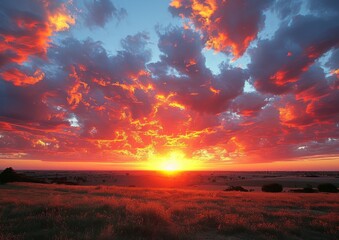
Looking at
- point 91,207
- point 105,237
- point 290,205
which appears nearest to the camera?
point 105,237

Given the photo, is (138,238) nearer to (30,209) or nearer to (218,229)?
(218,229)

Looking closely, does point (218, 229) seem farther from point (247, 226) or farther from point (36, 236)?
point (36, 236)

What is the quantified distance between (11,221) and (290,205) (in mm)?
21001

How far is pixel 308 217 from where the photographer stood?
17.3 meters

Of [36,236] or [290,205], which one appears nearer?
[36,236]

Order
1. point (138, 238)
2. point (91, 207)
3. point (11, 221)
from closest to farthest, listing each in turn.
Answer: point (138, 238) → point (11, 221) → point (91, 207)

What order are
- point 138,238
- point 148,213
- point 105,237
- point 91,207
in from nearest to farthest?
1. point 105,237
2. point 138,238
3. point 148,213
4. point 91,207

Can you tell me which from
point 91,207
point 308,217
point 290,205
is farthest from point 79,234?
point 290,205

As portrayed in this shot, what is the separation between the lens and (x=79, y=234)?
35.2 feet

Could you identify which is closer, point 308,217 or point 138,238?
point 138,238

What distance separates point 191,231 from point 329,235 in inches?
253

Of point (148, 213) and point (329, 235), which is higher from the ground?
point (148, 213)

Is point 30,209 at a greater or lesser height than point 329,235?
→ greater

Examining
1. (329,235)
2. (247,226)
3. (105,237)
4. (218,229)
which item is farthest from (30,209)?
(329,235)
